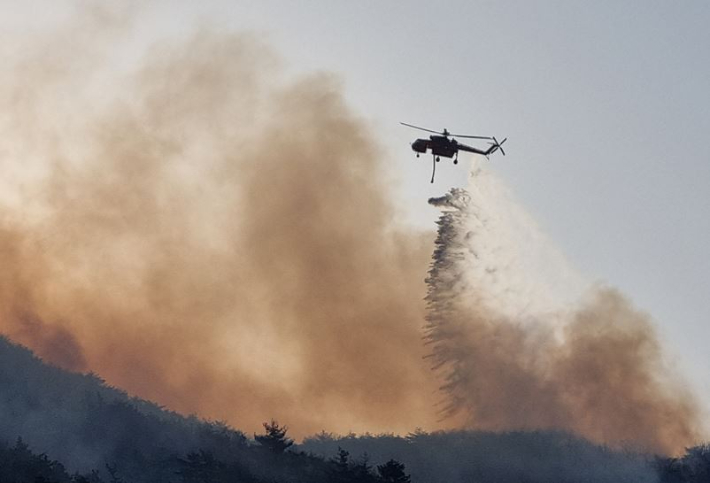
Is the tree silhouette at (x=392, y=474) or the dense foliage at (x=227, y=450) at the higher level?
the dense foliage at (x=227, y=450)

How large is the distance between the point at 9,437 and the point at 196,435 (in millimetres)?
19664

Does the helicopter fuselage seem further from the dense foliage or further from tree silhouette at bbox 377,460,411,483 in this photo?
tree silhouette at bbox 377,460,411,483

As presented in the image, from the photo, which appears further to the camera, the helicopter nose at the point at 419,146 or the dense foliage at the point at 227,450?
the helicopter nose at the point at 419,146

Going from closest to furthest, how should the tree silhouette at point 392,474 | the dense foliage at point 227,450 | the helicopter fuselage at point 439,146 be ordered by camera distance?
the tree silhouette at point 392,474 < the dense foliage at point 227,450 < the helicopter fuselage at point 439,146

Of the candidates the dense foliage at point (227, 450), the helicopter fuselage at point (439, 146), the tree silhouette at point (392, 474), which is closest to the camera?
the tree silhouette at point (392, 474)

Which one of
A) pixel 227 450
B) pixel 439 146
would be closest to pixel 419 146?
pixel 439 146

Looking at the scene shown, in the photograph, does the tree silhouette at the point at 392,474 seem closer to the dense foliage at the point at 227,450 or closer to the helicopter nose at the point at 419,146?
the dense foliage at the point at 227,450

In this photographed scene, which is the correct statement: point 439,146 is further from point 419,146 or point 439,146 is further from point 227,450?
point 227,450

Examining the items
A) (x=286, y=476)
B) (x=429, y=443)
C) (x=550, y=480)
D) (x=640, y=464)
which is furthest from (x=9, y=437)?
(x=640, y=464)

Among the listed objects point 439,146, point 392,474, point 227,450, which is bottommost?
point 392,474

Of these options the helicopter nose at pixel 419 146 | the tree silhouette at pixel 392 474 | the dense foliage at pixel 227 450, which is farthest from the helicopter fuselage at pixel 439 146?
the tree silhouette at pixel 392 474

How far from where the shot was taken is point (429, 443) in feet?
527

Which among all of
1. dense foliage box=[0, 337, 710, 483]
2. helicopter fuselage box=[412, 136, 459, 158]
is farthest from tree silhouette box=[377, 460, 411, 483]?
helicopter fuselage box=[412, 136, 459, 158]

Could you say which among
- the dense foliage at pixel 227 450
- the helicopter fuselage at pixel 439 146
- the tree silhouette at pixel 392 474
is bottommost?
the tree silhouette at pixel 392 474
